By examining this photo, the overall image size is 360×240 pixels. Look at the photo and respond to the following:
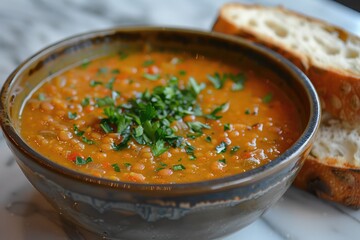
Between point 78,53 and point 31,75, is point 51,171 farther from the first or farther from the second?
point 78,53

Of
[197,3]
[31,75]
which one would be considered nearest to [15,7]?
[197,3]

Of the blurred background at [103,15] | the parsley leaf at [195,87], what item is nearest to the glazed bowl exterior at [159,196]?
the parsley leaf at [195,87]

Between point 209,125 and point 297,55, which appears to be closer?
point 209,125

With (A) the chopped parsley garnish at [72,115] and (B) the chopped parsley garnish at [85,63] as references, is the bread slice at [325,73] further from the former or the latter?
(A) the chopped parsley garnish at [72,115]

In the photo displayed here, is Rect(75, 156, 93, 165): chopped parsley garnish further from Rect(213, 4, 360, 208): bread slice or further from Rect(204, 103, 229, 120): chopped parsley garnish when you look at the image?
Rect(213, 4, 360, 208): bread slice

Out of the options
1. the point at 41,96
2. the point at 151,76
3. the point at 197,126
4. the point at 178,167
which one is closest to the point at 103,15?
the point at 151,76

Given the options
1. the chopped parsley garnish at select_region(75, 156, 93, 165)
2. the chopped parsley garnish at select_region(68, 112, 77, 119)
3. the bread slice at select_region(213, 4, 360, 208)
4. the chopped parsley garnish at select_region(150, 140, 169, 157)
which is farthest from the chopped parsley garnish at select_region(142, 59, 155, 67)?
the chopped parsley garnish at select_region(75, 156, 93, 165)
